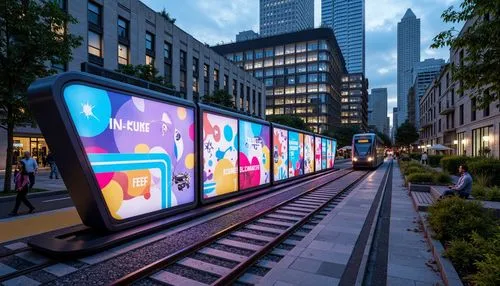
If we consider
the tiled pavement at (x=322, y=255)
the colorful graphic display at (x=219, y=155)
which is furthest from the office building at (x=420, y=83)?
the tiled pavement at (x=322, y=255)

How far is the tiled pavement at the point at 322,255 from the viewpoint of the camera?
506 centimetres

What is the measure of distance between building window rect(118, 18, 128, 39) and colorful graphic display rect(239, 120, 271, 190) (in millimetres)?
24838

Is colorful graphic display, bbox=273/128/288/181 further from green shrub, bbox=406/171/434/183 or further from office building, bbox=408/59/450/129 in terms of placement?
office building, bbox=408/59/450/129

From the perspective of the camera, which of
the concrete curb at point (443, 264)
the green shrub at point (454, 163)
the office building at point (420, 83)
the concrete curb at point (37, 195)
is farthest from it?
the office building at point (420, 83)

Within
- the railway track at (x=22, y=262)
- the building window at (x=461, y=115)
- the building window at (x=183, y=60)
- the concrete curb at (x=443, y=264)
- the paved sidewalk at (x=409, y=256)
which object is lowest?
the paved sidewalk at (x=409, y=256)

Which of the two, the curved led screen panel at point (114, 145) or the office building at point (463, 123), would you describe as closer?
the curved led screen panel at point (114, 145)

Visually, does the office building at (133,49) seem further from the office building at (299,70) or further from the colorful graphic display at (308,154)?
the office building at (299,70)

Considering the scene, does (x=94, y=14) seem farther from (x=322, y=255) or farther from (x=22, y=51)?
(x=322, y=255)

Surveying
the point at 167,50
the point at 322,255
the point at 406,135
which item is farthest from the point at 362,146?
the point at 406,135

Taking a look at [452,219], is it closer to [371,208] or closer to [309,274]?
[309,274]

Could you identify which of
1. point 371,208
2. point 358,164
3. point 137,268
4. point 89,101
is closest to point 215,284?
point 137,268

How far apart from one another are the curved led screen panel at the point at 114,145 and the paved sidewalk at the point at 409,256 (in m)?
5.93

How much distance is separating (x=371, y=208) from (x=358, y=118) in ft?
465

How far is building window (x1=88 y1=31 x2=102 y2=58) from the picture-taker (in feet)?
94.2
